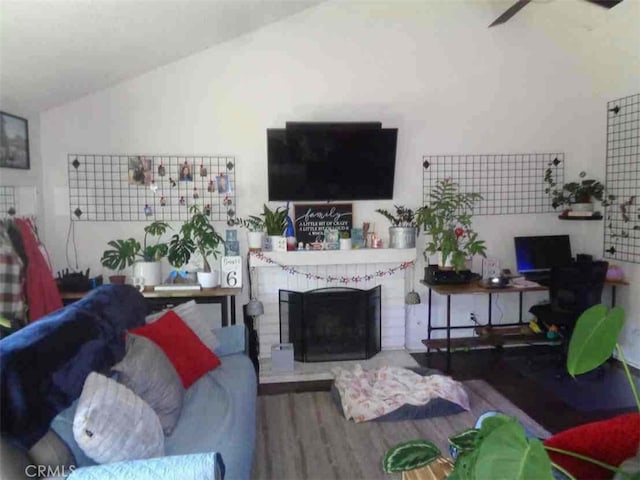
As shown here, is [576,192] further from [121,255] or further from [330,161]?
[121,255]

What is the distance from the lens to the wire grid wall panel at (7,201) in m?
3.11

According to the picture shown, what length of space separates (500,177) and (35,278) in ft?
12.7

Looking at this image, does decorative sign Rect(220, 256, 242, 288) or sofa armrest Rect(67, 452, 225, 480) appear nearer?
sofa armrest Rect(67, 452, 225, 480)

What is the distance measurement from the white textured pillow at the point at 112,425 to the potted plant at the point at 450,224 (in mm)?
2810

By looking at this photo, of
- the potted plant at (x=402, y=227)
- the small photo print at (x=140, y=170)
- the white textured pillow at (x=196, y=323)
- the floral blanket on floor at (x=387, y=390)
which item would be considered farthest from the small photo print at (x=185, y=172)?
the floral blanket on floor at (x=387, y=390)

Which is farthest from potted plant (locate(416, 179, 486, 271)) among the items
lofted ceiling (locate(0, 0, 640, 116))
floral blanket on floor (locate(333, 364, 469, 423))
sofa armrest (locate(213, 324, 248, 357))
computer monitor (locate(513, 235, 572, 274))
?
sofa armrest (locate(213, 324, 248, 357))

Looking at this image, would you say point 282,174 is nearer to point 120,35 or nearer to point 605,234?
point 120,35

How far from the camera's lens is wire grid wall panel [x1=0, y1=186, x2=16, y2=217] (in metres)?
3.11

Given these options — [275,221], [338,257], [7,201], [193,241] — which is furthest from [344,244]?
[7,201]

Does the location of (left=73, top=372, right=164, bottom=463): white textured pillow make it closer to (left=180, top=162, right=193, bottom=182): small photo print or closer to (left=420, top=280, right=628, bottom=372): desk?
(left=180, top=162, right=193, bottom=182): small photo print

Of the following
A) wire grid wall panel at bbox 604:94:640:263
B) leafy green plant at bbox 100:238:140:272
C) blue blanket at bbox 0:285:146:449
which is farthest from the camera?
wire grid wall panel at bbox 604:94:640:263

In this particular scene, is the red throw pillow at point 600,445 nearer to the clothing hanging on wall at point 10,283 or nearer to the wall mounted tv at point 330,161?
the clothing hanging on wall at point 10,283

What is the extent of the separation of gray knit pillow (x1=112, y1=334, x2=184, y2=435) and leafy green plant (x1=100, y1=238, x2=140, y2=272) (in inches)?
56.3

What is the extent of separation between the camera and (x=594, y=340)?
42.3 inches
